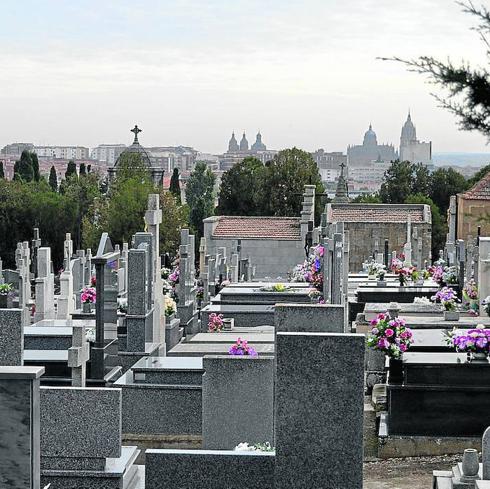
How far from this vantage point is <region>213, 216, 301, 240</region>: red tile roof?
38.7 metres

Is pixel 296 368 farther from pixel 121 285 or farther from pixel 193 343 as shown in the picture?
pixel 121 285

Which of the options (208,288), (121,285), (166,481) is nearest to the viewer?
(166,481)

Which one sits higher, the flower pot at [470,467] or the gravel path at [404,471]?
the flower pot at [470,467]

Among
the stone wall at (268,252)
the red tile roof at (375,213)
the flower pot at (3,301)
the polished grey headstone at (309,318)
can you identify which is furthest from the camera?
the red tile roof at (375,213)

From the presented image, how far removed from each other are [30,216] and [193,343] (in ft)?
114

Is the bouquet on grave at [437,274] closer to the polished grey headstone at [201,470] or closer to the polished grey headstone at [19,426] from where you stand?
the polished grey headstone at [201,470]

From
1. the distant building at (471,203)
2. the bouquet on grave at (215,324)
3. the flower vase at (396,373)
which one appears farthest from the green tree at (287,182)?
the flower vase at (396,373)

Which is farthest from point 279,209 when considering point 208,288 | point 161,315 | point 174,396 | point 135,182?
point 174,396

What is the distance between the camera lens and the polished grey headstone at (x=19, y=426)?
18.6ft

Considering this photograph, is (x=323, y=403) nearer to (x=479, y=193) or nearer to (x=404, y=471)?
(x=404, y=471)

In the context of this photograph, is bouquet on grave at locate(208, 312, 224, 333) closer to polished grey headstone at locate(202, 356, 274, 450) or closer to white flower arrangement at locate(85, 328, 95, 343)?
white flower arrangement at locate(85, 328, 95, 343)

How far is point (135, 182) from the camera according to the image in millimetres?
47188

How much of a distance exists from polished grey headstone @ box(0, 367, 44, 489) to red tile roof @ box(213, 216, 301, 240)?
32.6 m

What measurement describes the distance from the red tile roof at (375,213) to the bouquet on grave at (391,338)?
27655mm
